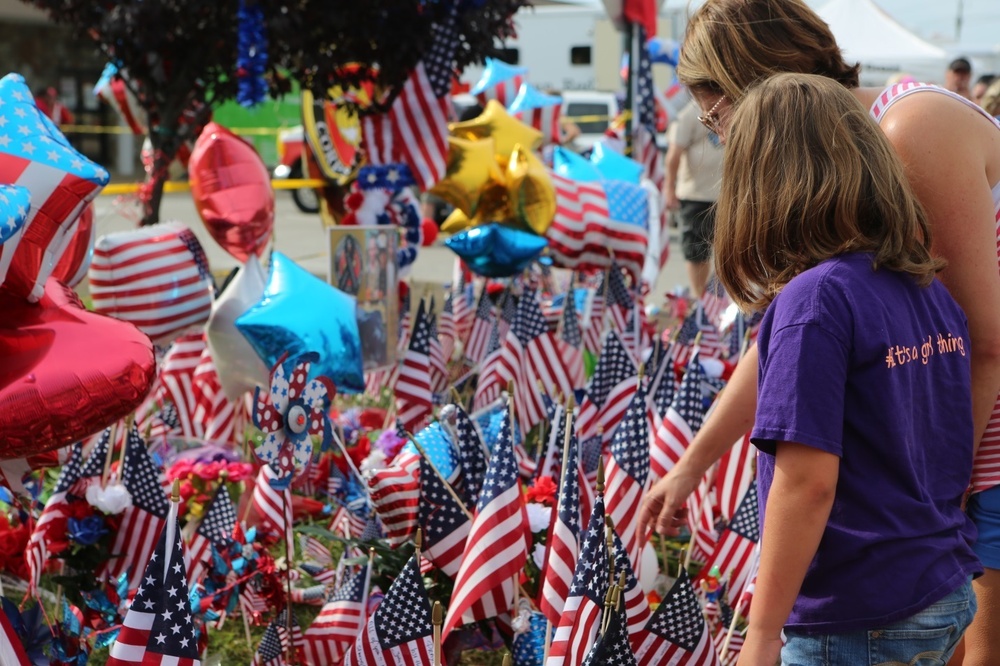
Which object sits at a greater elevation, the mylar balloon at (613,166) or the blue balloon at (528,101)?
the blue balloon at (528,101)

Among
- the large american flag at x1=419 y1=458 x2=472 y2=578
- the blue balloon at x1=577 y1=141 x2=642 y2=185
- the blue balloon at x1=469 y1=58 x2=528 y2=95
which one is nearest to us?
the large american flag at x1=419 y1=458 x2=472 y2=578

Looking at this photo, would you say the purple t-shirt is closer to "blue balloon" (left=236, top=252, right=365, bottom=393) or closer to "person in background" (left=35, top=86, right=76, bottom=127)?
"blue balloon" (left=236, top=252, right=365, bottom=393)

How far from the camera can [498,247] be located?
5.68 m

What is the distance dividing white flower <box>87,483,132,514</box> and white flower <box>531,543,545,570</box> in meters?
1.15

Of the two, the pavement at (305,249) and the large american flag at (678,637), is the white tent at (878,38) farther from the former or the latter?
the large american flag at (678,637)

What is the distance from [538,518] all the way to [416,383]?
131 centimetres

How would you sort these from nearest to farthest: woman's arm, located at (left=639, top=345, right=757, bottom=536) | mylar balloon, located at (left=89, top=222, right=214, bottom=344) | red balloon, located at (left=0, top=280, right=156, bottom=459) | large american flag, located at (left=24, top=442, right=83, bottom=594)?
woman's arm, located at (left=639, top=345, right=757, bottom=536) < red balloon, located at (left=0, top=280, right=156, bottom=459) < large american flag, located at (left=24, top=442, right=83, bottom=594) < mylar balloon, located at (left=89, top=222, right=214, bottom=344)

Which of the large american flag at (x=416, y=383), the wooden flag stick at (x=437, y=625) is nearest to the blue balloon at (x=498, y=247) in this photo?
the large american flag at (x=416, y=383)

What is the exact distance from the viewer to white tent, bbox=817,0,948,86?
1725 cm

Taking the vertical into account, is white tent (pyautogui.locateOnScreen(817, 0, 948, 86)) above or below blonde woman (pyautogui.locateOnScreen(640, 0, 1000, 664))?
below

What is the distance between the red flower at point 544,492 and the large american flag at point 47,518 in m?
1.23

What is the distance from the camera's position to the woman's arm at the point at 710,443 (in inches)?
80.7

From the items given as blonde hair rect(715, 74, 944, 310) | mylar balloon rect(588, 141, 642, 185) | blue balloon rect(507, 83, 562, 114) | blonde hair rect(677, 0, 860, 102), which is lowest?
mylar balloon rect(588, 141, 642, 185)

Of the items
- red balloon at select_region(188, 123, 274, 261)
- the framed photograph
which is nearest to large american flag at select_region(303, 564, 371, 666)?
red balloon at select_region(188, 123, 274, 261)
